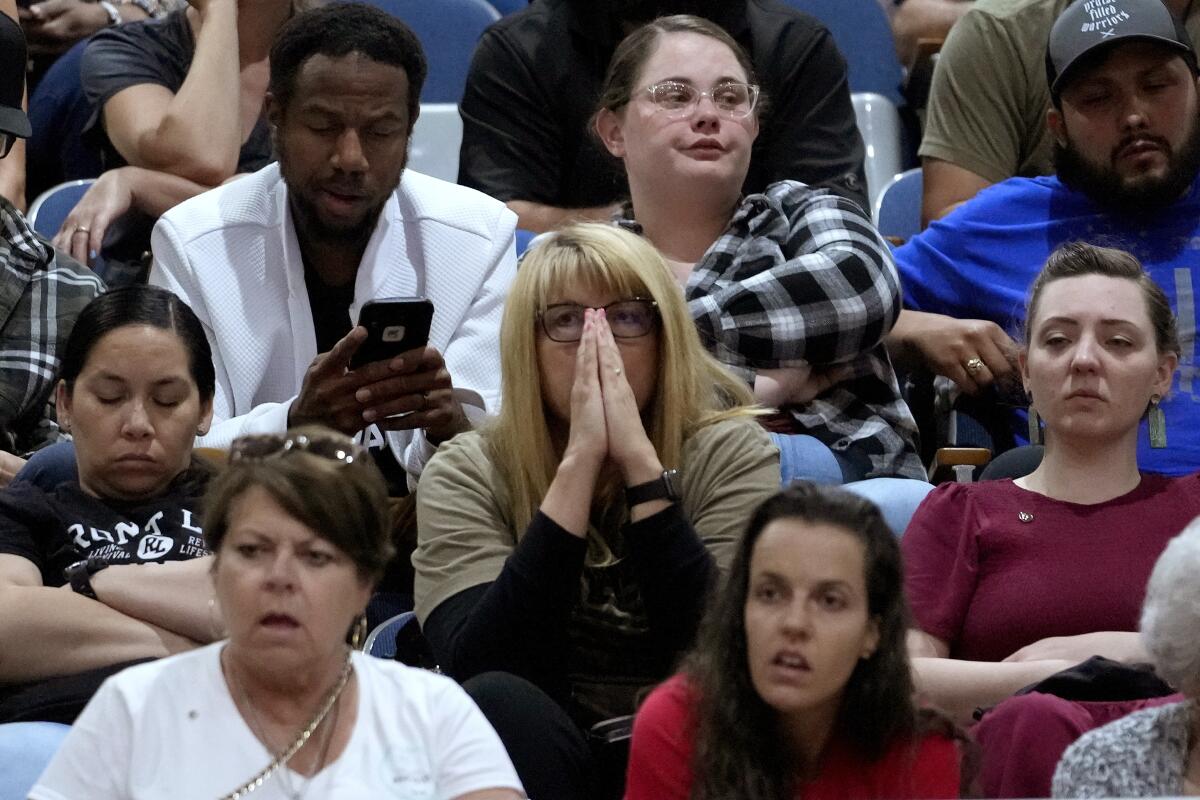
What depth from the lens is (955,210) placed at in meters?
3.52

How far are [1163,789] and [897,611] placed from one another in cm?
33

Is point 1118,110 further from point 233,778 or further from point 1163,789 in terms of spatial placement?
point 233,778

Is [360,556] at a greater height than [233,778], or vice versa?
[360,556]

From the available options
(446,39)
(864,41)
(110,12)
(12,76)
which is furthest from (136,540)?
(864,41)

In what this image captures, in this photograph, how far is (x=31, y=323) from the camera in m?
3.27

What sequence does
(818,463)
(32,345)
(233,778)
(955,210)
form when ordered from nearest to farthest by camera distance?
(233,778)
(818,463)
(32,345)
(955,210)

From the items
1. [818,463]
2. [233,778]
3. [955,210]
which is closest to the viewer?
[233,778]

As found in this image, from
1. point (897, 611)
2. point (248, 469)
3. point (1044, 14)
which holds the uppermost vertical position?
point (1044, 14)

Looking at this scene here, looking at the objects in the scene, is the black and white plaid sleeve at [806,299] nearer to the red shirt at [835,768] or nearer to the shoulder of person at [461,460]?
the shoulder of person at [461,460]

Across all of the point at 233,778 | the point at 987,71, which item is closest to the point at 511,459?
the point at 233,778

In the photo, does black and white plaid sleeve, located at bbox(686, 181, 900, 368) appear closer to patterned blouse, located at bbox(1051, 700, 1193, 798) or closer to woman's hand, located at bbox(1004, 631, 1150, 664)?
woman's hand, located at bbox(1004, 631, 1150, 664)

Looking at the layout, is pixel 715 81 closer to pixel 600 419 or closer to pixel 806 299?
pixel 806 299

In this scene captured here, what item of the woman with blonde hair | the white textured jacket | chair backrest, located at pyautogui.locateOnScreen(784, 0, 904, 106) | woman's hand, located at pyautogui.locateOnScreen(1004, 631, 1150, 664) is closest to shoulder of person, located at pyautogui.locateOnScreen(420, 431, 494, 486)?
the woman with blonde hair

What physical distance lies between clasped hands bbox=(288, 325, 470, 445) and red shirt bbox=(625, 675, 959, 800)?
0.87 meters
